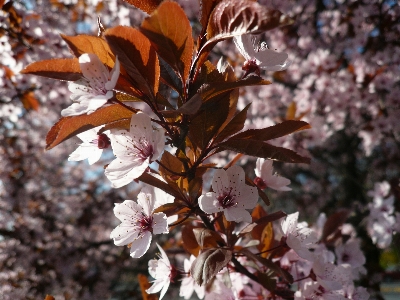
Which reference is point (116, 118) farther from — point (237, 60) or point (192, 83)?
point (237, 60)

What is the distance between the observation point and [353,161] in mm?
4527

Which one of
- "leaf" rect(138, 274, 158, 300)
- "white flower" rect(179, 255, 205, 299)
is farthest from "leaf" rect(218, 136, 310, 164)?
"leaf" rect(138, 274, 158, 300)

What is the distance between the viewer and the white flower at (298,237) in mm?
957

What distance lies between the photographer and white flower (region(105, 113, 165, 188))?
73 centimetres

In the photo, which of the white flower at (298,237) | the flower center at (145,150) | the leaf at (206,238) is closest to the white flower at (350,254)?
the white flower at (298,237)

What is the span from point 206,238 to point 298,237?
0.29 m

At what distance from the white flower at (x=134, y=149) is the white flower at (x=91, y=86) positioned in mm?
82

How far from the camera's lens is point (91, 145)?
88 cm

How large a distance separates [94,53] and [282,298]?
0.86 m

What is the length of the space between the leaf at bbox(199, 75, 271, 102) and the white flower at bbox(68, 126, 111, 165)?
0.28 meters

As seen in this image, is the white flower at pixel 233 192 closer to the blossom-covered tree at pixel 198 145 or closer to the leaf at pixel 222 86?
the blossom-covered tree at pixel 198 145

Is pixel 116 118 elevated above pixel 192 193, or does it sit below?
above

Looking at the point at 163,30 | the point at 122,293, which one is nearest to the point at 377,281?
the point at 163,30

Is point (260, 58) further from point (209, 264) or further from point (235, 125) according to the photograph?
point (209, 264)
